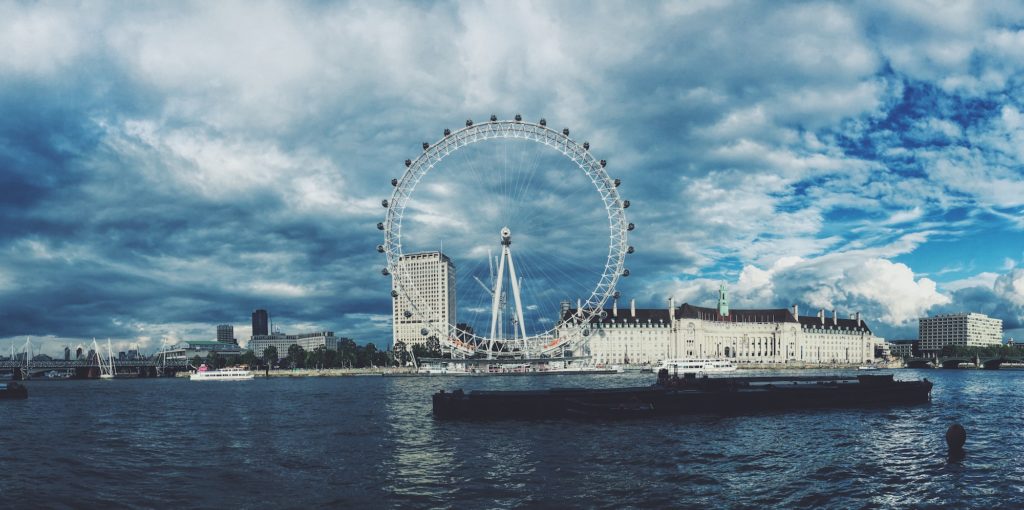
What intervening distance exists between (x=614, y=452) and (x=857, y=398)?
58.8 metres

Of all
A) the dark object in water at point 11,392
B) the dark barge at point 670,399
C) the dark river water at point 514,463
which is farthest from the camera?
the dark object in water at point 11,392

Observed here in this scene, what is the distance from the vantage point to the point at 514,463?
149ft

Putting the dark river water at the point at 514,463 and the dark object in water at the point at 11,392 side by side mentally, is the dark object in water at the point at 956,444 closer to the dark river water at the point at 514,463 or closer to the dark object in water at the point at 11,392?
the dark river water at the point at 514,463

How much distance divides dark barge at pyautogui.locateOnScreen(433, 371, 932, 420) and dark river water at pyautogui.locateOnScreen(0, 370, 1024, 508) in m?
5.06

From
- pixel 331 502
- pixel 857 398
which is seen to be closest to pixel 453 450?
pixel 331 502

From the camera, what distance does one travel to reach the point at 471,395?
7706 cm

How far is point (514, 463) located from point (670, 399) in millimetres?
39752

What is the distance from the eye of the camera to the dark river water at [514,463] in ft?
119

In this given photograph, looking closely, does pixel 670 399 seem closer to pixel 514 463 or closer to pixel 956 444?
pixel 956 444

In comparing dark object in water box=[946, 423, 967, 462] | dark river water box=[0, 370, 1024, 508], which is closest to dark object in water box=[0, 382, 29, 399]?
dark river water box=[0, 370, 1024, 508]

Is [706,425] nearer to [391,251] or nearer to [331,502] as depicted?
[331,502]

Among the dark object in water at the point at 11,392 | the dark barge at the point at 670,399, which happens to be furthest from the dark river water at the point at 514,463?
the dark object in water at the point at 11,392

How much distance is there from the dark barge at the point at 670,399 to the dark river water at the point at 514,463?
5.06m

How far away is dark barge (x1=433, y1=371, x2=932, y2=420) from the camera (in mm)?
75825
